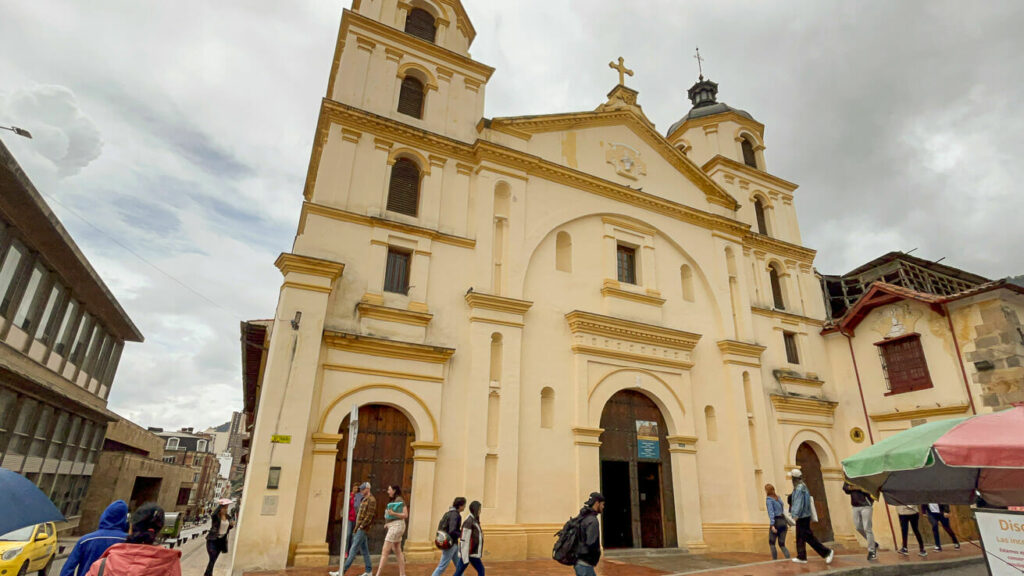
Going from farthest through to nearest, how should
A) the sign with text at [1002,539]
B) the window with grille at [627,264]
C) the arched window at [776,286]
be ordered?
the arched window at [776,286] → the window with grille at [627,264] → the sign with text at [1002,539]

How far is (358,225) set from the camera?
13.6 m

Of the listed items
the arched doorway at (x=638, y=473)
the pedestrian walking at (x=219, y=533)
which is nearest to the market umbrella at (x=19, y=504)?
the pedestrian walking at (x=219, y=533)

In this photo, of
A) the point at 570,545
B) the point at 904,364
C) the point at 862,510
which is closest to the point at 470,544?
the point at 570,545

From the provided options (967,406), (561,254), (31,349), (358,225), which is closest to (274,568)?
(358,225)

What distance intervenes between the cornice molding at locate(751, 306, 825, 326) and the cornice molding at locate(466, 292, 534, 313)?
9778 millimetres

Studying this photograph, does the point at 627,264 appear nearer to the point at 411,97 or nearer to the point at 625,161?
the point at 625,161

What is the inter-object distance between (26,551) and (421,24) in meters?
17.1

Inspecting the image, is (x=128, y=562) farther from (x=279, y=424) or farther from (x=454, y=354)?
(x=454, y=354)

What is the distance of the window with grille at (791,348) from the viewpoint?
19.6m

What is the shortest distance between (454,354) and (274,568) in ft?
19.0

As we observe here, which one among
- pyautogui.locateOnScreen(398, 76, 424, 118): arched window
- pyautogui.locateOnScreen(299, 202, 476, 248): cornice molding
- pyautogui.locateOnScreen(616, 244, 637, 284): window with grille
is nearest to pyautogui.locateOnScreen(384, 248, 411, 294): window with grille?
pyautogui.locateOnScreen(299, 202, 476, 248): cornice molding

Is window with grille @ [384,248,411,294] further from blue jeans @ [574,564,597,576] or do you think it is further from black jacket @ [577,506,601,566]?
blue jeans @ [574,564,597,576]

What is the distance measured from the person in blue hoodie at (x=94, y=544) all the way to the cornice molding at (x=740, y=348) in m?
16.4

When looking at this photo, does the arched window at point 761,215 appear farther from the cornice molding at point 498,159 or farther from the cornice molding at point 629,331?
the cornice molding at point 629,331
